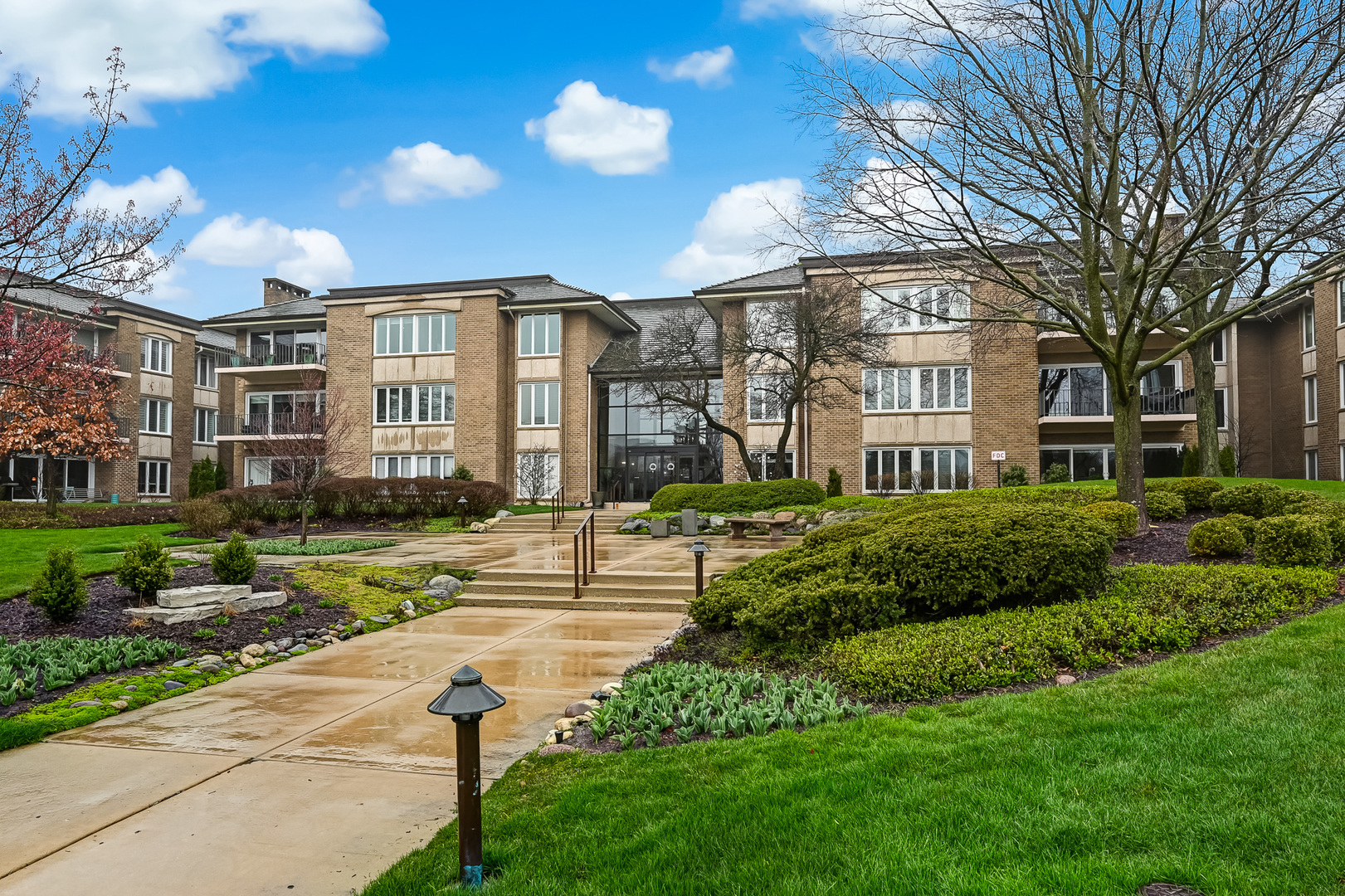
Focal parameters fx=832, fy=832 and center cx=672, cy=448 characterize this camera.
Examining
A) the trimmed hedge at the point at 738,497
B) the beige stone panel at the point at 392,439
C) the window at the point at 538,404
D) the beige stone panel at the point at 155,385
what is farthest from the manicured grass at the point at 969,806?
the beige stone panel at the point at 155,385

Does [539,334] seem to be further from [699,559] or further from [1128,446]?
[699,559]

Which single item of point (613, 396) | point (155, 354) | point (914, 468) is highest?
point (155, 354)

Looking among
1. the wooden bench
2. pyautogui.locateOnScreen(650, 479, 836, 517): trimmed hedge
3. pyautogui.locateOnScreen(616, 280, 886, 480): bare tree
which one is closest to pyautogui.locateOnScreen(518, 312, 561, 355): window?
pyautogui.locateOnScreen(616, 280, 886, 480): bare tree

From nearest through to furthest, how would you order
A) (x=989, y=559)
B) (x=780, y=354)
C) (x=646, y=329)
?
(x=989, y=559) → (x=780, y=354) → (x=646, y=329)

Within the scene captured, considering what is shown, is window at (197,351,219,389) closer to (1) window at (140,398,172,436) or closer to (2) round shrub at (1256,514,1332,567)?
(1) window at (140,398,172,436)

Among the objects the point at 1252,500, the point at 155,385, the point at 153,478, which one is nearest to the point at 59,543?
the point at 1252,500

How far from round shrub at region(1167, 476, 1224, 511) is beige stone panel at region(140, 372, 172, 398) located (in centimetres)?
3900

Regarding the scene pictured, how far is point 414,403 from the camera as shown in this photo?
33625 millimetres

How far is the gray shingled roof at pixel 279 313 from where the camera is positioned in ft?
119

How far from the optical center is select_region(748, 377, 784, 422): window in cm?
2830

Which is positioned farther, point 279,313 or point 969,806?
point 279,313

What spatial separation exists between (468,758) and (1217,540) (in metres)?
9.16

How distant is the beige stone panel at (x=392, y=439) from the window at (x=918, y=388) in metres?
18.0

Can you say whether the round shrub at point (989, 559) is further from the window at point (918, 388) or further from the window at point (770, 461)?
the window at point (770, 461)
